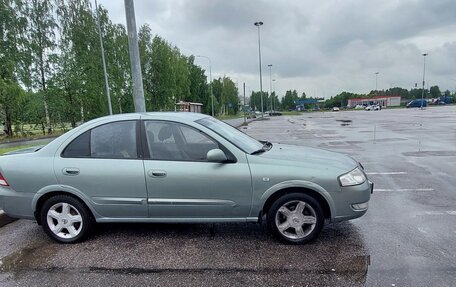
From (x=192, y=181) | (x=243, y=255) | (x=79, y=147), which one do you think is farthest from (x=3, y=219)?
(x=243, y=255)

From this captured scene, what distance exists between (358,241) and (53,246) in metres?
3.80

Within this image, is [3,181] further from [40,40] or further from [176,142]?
[40,40]

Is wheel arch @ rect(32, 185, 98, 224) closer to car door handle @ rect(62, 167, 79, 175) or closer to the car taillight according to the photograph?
car door handle @ rect(62, 167, 79, 175)

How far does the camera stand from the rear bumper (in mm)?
3914

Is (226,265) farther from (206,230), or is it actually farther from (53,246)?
(53,246)

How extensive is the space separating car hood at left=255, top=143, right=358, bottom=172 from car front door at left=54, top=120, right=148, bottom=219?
5.20 feet

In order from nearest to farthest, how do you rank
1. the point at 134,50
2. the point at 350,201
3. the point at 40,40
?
1. the point at 350,201
2. the point at 134,50
3. the point at 40,40

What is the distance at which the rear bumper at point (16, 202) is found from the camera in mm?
3914

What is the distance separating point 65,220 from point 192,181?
69.7 inches

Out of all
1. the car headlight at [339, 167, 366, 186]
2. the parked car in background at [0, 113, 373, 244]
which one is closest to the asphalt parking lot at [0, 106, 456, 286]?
the parked car in background at [0, 113, 373, 244]

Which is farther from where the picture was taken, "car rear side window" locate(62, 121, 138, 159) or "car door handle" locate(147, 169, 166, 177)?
"car rear side window" locate(62, 121, 138, 159)

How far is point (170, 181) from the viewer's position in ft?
12.1

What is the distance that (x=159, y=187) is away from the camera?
3.71 meters

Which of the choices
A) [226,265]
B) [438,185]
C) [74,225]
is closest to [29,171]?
[74,225]
